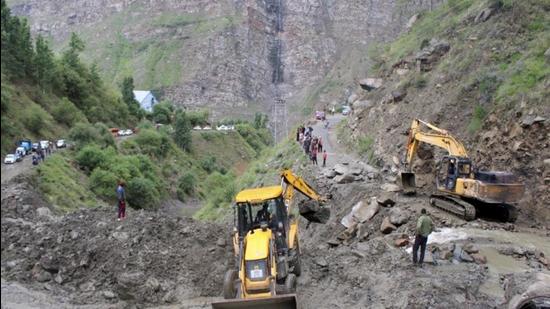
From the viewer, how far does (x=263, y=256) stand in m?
10.2

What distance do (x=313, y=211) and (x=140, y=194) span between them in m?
31.5

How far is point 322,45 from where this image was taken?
133 meters

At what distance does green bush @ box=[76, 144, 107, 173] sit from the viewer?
144 feet

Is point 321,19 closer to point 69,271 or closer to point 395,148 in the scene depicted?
point 395,148

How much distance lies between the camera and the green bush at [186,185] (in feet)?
181

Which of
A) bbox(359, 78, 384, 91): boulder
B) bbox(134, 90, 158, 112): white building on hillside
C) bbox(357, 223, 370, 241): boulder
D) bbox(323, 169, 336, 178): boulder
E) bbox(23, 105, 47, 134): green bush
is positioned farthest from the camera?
bbox(134, 90, 158, 112): white building on hillside

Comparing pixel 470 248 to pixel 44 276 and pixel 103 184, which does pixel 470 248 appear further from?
pixel 103 184

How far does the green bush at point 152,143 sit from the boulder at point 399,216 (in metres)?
46.0

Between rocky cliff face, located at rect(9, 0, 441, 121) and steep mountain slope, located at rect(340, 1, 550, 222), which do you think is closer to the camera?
steep mountain slope, located at rect(340, 1, 550, 222)

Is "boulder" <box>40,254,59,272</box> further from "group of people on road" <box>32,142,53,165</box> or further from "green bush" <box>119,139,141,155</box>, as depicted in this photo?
"green bush" <box>119,139,141,155</box>

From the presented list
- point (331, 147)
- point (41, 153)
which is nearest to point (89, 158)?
point (41, 153)

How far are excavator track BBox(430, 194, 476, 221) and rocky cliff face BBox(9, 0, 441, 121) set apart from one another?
3635 inches

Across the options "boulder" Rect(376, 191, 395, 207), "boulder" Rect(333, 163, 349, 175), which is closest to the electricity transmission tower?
"boulder" Rect(333, 163, 349, 175)

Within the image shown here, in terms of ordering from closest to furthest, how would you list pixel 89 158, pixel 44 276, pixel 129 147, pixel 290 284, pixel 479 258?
1. pixel 290 284
2. pixel 44 276
3. pixel 479 258
4. pixel 89 158
5. pixel 129 147
